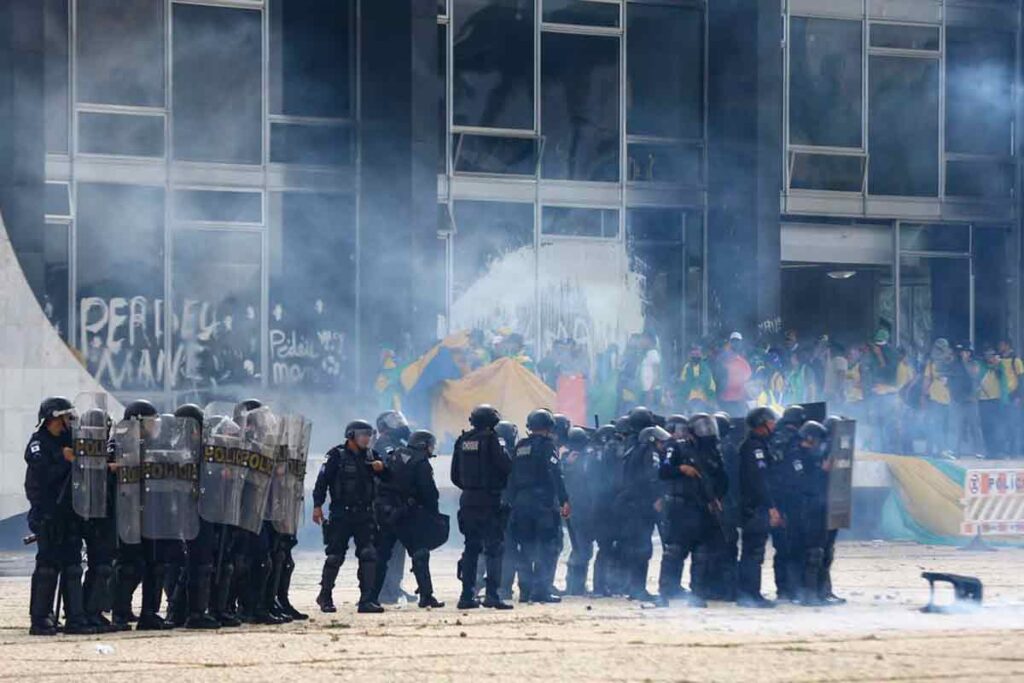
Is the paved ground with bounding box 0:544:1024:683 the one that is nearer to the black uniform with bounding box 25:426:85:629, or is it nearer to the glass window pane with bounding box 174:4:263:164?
the black uniform with bounding box 25:426:85:629

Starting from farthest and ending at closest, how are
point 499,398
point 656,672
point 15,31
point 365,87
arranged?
point 365,87 < point 15,31 < point 499,398 < point 656,672

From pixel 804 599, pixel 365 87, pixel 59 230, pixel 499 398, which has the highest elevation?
pixel 365 87

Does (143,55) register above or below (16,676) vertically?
above

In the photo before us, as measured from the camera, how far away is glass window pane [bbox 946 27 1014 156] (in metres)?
33.2

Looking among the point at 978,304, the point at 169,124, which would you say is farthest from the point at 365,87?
the point at 978,304

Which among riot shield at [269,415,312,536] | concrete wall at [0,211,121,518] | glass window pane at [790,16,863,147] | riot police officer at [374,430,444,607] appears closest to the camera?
riot shield at [269,415,312,536]

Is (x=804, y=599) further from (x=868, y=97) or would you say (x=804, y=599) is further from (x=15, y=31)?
(x=868, y=97)

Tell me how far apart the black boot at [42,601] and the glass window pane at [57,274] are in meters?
12.5

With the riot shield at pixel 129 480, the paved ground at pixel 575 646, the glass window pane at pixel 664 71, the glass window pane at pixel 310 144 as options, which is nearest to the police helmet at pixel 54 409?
the riot shield at pixel 129 480

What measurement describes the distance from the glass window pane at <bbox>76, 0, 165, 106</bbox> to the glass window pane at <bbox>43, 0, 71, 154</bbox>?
0.26m

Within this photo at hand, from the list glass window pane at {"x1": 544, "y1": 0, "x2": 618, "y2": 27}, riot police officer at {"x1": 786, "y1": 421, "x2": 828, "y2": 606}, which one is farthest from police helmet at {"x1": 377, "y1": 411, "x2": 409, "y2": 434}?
glass window pane at {"x1": 544, "y1": 0, "x2": 618, "y2": 27}

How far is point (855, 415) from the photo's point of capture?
27078 mm

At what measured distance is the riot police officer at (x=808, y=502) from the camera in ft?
59.7

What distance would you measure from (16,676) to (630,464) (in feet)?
24.7
